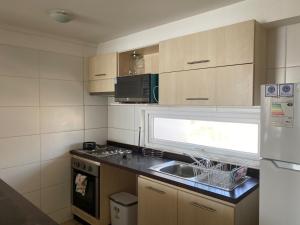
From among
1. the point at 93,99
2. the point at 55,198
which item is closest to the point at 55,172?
the point at 55,198

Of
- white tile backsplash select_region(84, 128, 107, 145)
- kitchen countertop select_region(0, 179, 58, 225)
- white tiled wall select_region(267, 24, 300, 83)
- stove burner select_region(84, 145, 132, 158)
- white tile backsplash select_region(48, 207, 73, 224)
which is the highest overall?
white tiled wall select_region(267, 24, 300, 83)

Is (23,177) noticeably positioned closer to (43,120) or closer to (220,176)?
(43,120)

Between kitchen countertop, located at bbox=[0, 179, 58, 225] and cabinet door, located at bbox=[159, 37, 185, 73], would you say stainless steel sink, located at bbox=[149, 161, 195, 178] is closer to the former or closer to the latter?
cabinet door, located at bbox=[159, 37, 185, 73]

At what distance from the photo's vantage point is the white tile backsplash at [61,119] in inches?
107

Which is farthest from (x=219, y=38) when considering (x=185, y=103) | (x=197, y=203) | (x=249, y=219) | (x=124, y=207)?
(x=124, y=207)

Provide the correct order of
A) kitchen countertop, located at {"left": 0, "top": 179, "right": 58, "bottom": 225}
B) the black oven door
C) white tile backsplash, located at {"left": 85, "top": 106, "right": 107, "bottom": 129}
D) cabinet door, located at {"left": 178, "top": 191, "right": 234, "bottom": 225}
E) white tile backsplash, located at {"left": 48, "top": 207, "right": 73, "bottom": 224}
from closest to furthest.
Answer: kitchen countertop, located at {"left": 0, "top": 179, "right": 58, "bottom": 225}
cabinet door, located at {"left": 178, "top": 191, "right": 234, "bottom": 225}
the black oven door
white tile backsplash, located at {"left": 48, "top": 207, "right": 73, "bottom": 224}
white tile backsplash, located at {"left": 85, "top": 106, "right": 107, "bottom": 129}

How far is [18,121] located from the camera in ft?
8.25

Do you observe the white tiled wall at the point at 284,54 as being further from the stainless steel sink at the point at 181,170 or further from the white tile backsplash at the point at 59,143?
the white tile backsplash at the point at 59,143

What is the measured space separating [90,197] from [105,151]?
526 mm

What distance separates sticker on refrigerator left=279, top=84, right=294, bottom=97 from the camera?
135 cm

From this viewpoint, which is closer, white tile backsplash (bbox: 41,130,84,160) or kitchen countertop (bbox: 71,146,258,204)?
kitchen countertop (bbox: 71,146,258,204)

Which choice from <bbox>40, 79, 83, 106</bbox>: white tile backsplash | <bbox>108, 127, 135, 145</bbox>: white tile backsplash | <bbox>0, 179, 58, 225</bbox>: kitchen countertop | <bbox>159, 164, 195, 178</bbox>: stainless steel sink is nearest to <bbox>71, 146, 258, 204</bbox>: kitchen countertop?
<bbox>159, 164, 195, 178</bbox>: stainless steel sink

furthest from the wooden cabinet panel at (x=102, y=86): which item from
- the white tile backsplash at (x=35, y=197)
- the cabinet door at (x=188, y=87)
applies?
the white tile backsplash at (x=35, y=197)

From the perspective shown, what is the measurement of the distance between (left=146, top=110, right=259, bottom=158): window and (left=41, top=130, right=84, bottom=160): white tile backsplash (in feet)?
2.90
